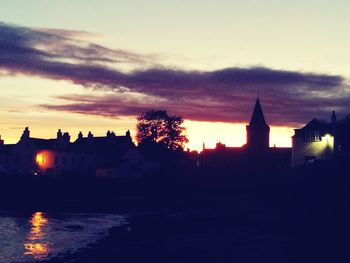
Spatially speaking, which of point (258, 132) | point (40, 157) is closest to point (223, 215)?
point (258, 132)

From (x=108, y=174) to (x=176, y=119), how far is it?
40866 millimetres

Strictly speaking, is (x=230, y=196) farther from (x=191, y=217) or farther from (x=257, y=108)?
(x=257, y=108)

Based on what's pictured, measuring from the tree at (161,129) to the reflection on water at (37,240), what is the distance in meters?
85.1

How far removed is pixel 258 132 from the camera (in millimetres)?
134500

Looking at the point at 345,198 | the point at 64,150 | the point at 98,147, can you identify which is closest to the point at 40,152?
the point at 64,150

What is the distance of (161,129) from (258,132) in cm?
3243

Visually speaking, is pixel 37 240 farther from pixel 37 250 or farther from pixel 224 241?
pixel 224 241

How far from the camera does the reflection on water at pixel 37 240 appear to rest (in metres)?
46.2

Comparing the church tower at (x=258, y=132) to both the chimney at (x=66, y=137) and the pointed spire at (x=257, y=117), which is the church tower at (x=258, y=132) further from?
the chimney at (x=66, y=137)

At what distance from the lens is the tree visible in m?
155

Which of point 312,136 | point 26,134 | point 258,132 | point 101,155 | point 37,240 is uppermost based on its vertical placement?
point 258,132

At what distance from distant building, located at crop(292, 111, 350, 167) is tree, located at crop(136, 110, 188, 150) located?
184 ft

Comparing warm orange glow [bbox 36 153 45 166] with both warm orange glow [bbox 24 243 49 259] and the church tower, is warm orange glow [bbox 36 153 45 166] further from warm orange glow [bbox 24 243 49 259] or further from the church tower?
warm orange glow [bbox 24 243 49 259]

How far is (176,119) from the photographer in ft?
515
